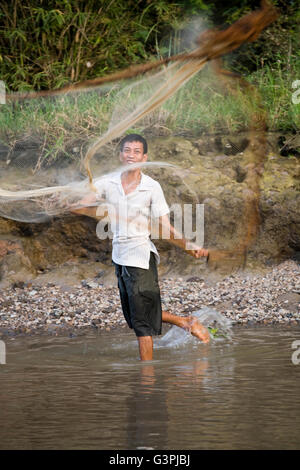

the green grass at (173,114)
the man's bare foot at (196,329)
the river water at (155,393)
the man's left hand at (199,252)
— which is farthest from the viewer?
the green grass at (173,114)

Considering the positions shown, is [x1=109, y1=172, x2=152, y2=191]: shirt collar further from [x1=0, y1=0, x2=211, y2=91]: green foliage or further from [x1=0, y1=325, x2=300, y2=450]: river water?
[x1=0, y1=0, x2=211, y2=91]: green foliage

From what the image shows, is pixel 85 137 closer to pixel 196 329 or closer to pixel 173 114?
pixel 173 114

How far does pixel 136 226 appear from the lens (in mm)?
6445

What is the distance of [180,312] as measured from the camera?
9.23 metres

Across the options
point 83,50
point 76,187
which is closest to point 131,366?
point 76,187

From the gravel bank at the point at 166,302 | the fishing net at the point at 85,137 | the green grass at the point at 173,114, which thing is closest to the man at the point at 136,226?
the gravel bank at the point at 166,302

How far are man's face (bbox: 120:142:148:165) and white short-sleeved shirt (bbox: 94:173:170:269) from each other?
0.16 metres

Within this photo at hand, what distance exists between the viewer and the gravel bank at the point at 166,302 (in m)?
8.91

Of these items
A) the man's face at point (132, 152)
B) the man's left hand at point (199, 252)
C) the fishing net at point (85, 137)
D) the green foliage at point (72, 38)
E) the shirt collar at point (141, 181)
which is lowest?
the man's left hand at point (199, 252)

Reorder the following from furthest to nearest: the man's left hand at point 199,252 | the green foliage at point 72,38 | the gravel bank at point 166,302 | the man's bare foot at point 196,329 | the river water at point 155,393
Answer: the green foliage at point 72,38 → the gravel bank at point 166,302 → the man's bare foot at point 196,329 → the man's left hand at point 199,252 → the river water at point 155,393

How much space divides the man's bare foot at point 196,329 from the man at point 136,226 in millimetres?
635

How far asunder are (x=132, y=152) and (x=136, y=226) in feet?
2.00

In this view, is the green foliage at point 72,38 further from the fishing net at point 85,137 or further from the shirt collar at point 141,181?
the shirt collar at point 141,181

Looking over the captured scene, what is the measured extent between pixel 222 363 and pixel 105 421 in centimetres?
199
